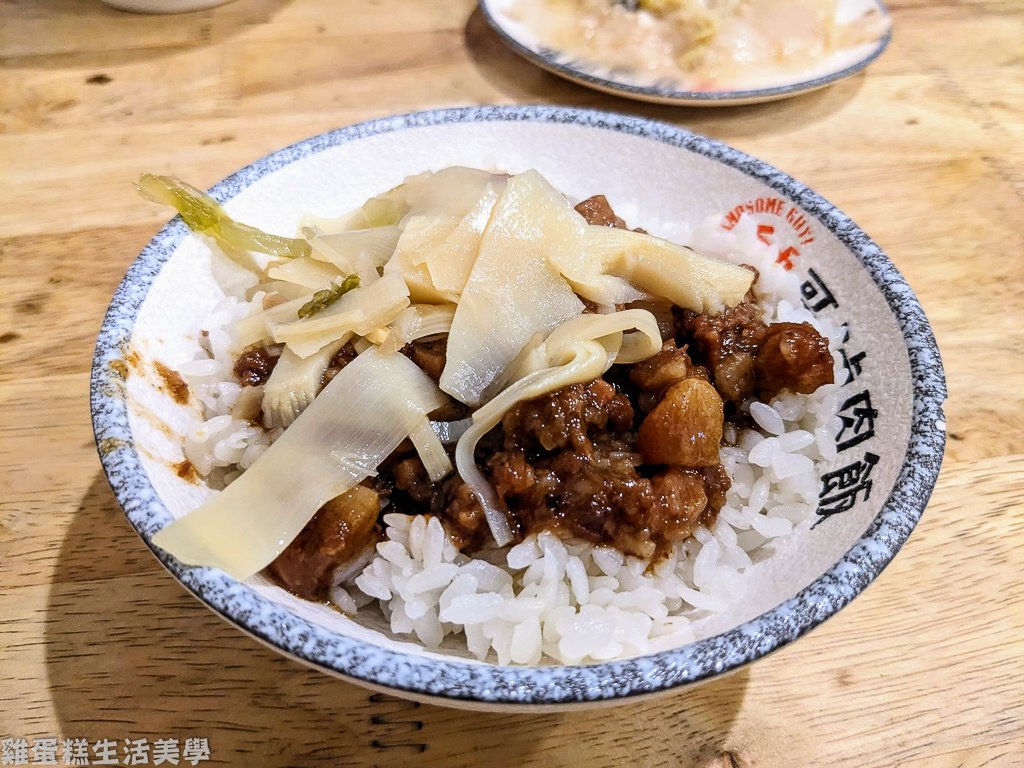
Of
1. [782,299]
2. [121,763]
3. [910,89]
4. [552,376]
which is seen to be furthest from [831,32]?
[121,763]

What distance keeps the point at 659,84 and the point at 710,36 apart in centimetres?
60

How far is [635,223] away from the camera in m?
2.65

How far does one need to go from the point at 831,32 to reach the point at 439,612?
3.98 m

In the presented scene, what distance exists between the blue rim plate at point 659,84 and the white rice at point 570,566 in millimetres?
2093

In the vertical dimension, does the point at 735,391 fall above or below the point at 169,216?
above

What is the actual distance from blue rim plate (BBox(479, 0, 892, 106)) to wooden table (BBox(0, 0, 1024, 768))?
161 millimetres

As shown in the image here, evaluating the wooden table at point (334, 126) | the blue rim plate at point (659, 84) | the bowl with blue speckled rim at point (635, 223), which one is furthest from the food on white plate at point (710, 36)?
the bowl with blue speckled rim at point (635, 223)

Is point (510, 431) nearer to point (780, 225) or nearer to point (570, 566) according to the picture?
point (570, 566)

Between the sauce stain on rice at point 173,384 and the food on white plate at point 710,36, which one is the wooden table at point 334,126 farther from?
the sauce stain on rice at point 173,384

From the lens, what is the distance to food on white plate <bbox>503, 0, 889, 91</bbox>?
3939 mm

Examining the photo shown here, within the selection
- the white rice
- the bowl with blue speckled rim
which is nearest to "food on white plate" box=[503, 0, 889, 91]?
the bowl with blue speckled rim

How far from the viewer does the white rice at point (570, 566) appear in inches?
63.7

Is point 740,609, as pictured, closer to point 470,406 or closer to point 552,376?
point 552,376

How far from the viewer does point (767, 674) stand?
191cm
